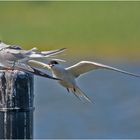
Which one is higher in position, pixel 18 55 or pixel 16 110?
pixel 18 55

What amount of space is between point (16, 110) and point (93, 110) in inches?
228

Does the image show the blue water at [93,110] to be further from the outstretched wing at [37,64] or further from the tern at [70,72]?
the outstretched wing at [37,64]

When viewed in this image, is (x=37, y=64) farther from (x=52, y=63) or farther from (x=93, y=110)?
(x=93, y=110)

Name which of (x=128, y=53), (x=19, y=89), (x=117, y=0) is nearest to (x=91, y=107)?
(x=128, y=53)

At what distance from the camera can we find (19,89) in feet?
8.27

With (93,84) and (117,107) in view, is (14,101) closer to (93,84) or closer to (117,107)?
(117,107)

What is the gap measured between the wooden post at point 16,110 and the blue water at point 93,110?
4193 millimetres

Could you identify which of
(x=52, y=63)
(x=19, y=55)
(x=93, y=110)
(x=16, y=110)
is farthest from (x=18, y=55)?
(x=93, y=110)

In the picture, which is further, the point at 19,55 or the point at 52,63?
the point at 52,63

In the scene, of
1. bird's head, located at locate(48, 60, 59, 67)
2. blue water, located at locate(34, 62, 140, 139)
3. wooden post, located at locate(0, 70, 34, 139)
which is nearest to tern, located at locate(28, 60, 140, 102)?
bird's head, located at locate(48, 60, 59, 67)

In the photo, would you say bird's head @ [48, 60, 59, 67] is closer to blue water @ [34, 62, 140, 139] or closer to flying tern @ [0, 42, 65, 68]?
flying tern @ [0, 42, 65, 68]

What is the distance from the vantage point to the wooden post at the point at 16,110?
249cm

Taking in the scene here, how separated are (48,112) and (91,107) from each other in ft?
2.13

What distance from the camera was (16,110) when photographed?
8.18ft
